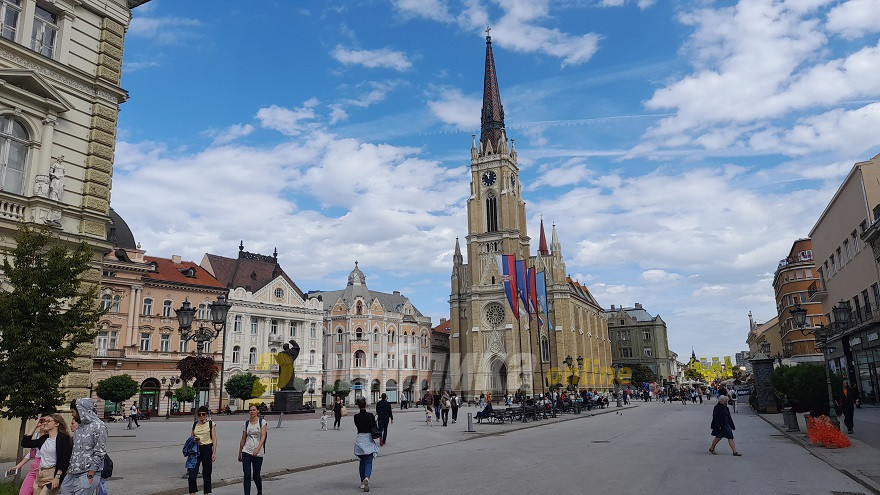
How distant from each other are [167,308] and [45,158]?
134 feet

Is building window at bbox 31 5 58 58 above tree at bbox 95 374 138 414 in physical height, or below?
above

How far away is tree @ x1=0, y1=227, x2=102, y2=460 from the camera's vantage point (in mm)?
11398

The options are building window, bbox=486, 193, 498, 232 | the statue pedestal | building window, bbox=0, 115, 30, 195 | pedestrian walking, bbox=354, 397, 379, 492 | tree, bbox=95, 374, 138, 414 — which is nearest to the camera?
pedestrian walking, bbox=354, 397, 379, 492

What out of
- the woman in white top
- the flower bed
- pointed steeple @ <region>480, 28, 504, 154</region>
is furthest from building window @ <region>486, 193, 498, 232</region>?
the woman in white top

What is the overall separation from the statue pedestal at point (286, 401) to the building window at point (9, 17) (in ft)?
90.6

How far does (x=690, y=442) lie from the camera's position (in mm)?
19828

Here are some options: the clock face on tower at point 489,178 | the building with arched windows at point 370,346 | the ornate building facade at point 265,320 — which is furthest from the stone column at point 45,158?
the clock face on tower at point 489,178

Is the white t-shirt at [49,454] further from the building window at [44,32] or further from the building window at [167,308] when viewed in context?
the building window at [167,308]

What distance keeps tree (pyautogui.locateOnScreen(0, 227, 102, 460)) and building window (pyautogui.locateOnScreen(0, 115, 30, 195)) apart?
3864 millimetres

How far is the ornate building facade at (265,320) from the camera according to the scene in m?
61.2

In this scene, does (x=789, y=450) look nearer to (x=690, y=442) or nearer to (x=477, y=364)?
(x=690, y=442)

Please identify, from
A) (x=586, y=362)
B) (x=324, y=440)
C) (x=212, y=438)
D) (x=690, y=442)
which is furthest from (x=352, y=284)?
(x=212, y=438)

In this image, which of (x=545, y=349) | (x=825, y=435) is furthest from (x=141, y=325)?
(x=545, y=349)

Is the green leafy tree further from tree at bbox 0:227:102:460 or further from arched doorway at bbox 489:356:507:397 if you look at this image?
arched doorway at bbox 489:356:507:397
